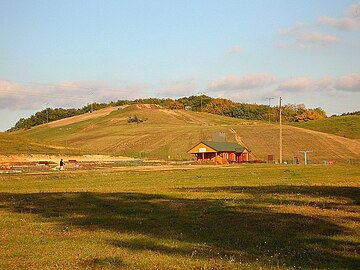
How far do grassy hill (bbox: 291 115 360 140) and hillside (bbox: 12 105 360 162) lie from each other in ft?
43.5

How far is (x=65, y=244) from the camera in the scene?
16203 millimetres

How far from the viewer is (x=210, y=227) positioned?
19.1 m

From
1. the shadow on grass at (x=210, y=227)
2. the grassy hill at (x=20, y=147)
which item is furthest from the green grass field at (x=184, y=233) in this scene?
the grassy hill at (x=20, y=147)

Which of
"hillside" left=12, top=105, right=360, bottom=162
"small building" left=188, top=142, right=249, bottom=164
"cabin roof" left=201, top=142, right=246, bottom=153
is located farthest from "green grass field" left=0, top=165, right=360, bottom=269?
"hillside" left=12, top=105, right=360, bottom=162

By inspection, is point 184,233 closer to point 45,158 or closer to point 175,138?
point 45,158

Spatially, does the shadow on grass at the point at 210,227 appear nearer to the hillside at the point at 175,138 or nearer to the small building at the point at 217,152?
the small building at the point at 217,152

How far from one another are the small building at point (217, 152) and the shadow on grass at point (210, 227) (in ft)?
294

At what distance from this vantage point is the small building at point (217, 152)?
395 feet

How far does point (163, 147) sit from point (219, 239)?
121 m

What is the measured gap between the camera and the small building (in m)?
120

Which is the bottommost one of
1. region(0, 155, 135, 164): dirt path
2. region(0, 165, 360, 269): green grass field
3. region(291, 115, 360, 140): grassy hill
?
region(0, 165, 360, 269): green grass field

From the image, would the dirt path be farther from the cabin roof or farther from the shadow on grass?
the shadow on grass

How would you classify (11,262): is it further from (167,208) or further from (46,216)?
(167,208)

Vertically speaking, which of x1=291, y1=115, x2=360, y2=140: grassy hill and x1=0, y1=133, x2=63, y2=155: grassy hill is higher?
x1=291, y1=115, x2=360, y2=140: grassy hill
